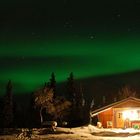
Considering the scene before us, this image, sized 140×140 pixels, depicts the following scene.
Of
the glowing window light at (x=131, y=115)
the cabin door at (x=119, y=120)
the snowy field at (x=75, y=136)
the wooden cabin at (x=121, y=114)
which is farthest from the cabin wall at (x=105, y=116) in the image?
the snowy field at (x=75, y=136)

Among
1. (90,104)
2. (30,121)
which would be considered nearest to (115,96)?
(90,104)

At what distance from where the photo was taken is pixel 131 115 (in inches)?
1799

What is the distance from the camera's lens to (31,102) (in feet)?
256

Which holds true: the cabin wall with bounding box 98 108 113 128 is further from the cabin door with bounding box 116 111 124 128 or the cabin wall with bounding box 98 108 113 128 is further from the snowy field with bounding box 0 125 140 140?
the snowy field with bounding box 0 125 140 140

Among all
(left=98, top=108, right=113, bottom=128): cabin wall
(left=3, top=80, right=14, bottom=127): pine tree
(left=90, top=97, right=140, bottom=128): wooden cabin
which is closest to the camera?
(left=90, top=97, right=140, bottom=128): wooden cabin

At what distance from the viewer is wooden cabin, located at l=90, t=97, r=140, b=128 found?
4528 centimetres

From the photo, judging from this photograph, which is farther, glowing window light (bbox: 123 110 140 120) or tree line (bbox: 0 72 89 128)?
tree line (bbox: 0 72 89 128)

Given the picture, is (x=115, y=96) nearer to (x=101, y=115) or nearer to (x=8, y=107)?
(x=8, y=107)

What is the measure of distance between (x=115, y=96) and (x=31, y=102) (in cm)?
2089

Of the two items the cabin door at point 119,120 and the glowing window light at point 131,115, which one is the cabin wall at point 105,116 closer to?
the cabin door at point 119,120

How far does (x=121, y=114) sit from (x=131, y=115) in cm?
128

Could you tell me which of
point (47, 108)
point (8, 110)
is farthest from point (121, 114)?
point (8, 110)

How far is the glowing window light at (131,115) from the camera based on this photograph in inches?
1786

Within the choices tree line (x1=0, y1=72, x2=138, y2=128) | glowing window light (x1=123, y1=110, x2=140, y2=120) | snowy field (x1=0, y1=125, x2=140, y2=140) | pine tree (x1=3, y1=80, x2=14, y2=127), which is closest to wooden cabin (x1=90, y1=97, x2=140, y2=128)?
glowing window light (x1=123, y1=110, x2=140, y2=120)
